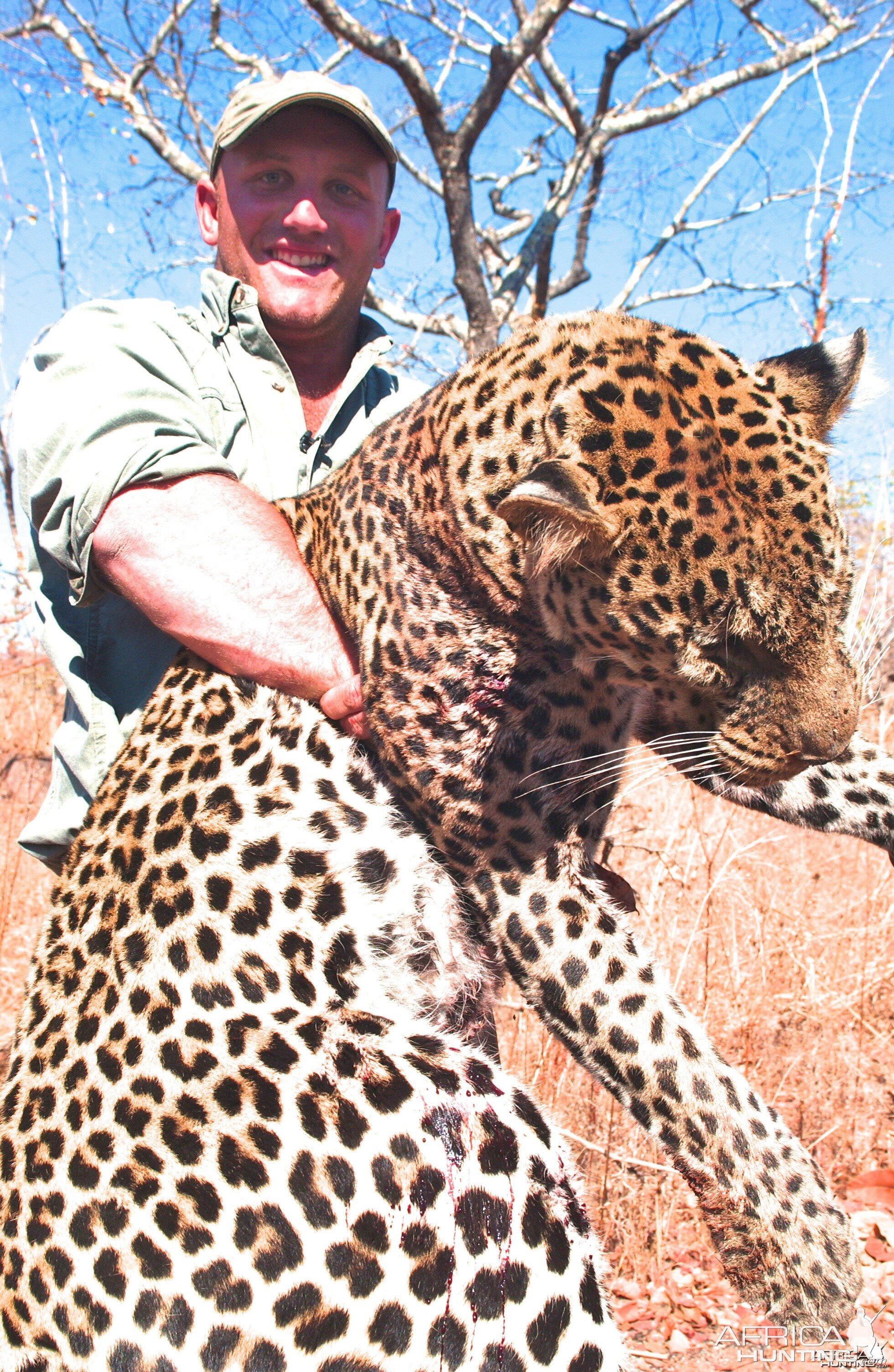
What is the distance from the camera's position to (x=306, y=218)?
4.21 meters

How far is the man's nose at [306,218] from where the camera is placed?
422 cm

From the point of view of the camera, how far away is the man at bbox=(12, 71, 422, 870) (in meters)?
3.23

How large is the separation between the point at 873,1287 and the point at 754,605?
3105 millimetres

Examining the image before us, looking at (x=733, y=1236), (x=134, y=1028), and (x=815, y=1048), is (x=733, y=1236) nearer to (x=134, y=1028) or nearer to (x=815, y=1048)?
(x=134, y=1028)

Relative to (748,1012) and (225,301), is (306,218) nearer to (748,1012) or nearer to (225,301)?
(225,301)

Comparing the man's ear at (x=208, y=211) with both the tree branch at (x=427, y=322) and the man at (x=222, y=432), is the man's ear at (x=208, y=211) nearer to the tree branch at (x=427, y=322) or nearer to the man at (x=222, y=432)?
the man at (x=222, y=432)

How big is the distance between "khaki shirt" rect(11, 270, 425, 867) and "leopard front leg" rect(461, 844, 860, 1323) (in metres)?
1.35

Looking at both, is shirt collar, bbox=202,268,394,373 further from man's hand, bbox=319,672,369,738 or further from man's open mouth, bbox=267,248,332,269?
man's hand, bbox=319,672,369,738

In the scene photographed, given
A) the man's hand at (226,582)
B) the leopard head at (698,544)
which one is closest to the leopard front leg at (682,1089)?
the leopard head at (698,544)

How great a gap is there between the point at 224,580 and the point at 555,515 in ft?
3.88

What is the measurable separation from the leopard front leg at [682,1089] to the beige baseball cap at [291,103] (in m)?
2.95

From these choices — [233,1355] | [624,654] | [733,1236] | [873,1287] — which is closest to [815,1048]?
[873,1287]

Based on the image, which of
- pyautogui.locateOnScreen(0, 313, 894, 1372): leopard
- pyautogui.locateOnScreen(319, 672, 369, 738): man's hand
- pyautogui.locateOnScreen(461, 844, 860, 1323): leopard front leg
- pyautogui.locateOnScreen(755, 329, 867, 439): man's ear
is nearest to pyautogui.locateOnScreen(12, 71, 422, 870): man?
pyautogui.locateOnScreen(319, 672, 369, 738): man's hand

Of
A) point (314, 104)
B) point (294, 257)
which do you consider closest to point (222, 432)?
point (294, 257)
